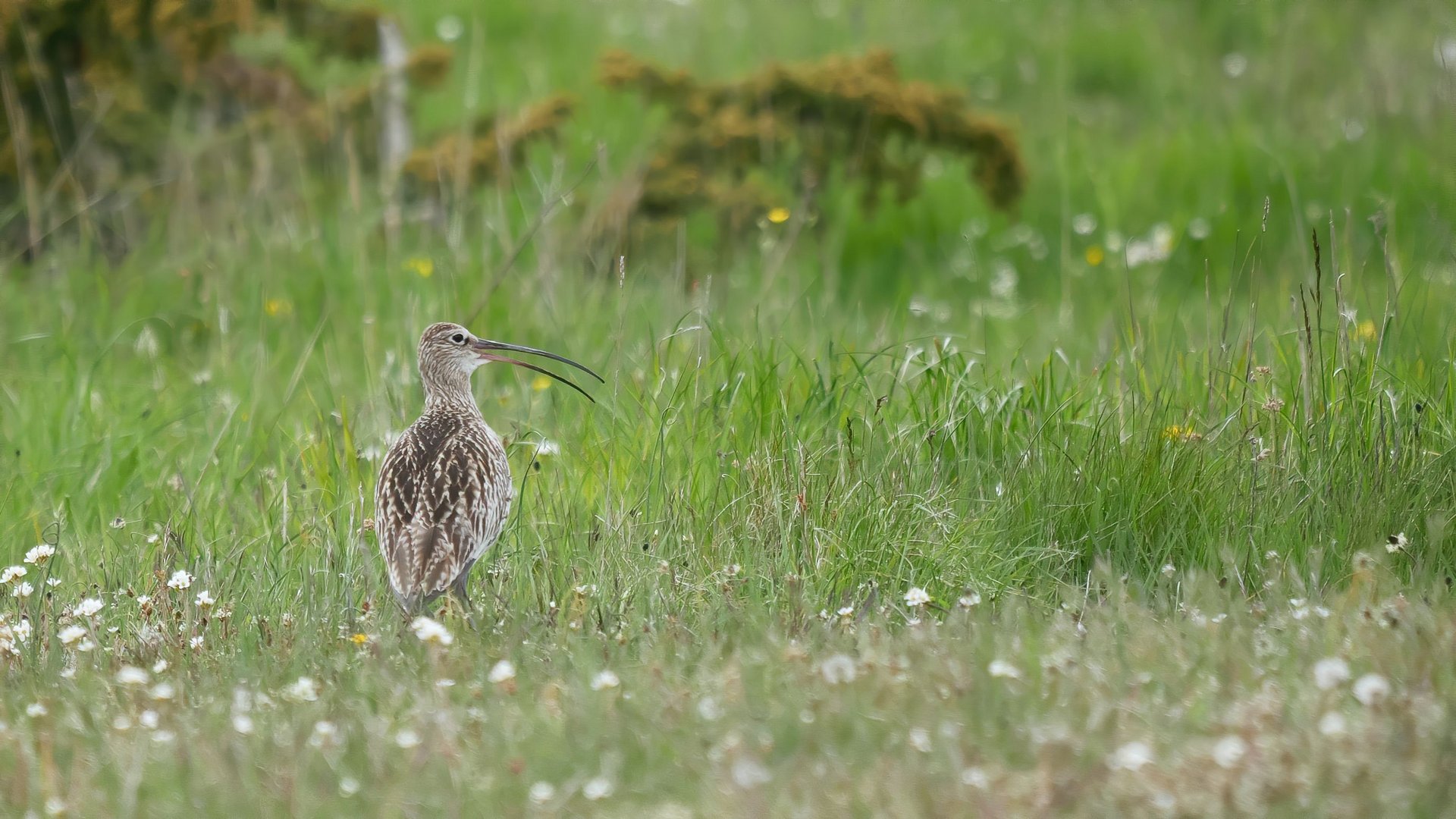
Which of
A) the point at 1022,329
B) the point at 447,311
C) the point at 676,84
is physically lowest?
the point at 1022,329

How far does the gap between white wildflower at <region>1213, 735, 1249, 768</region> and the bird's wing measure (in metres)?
2.29

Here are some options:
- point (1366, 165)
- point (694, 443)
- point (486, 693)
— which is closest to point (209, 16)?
point (694, 443)

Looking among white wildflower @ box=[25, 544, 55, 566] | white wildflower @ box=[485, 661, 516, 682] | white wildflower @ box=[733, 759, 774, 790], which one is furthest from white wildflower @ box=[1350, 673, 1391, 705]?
white wildflower @ box=[25, 544, 55, 566]

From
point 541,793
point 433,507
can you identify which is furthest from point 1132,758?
point 433,507

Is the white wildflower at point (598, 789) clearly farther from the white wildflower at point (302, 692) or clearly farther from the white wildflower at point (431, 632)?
the white wildflower at point (302, 692)

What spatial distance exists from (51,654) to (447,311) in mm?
2985

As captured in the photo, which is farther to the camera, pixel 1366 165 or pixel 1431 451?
pixel 1366 165

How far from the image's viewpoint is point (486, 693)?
368cm

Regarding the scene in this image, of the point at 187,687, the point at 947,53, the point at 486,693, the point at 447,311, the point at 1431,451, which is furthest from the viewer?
the point at 947,53

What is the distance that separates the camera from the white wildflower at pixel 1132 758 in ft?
9.71

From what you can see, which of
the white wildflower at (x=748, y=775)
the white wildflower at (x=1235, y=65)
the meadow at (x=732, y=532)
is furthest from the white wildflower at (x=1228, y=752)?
the white wildflower at (x=1235, y=65)

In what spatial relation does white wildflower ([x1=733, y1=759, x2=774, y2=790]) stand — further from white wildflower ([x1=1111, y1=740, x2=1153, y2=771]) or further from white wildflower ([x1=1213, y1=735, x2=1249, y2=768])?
white wildflower ([x1=1213, y1=735, x2=1249, y2=768])

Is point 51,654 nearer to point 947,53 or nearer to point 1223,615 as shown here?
point 1223,615

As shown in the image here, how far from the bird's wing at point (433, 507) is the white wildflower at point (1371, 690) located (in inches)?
96.9
